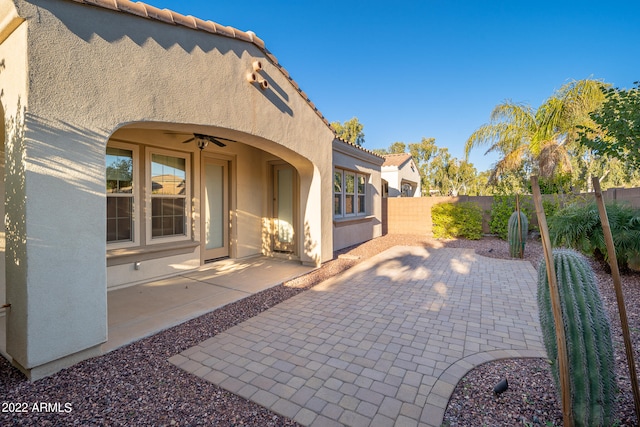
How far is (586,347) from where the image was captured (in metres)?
2.21

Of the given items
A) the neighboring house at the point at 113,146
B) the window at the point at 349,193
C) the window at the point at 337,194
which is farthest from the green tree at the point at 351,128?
the neighboring house at the point at 113,146

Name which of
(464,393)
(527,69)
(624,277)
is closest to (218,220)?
(464,393)

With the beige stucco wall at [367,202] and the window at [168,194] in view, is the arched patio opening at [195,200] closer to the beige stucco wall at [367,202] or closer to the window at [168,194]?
the window at [168,194]

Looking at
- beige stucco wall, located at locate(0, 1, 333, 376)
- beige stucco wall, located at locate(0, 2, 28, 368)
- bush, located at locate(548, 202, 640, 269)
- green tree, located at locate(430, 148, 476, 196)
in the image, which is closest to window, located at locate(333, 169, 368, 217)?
bush, located at locate(548, 202, 640, 269)

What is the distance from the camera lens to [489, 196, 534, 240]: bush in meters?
12.5

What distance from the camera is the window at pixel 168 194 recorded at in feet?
21.2

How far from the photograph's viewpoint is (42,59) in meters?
2.99

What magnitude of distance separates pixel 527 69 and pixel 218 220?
51.7ft

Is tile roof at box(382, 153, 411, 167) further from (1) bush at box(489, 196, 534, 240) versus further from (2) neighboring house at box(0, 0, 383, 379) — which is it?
(2) neighboring house at box(0, 0, 383, 379)

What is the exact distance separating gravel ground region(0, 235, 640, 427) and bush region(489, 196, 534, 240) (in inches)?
385

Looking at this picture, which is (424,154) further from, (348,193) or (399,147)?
(348,193)

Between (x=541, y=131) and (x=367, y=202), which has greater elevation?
(x=541, y=131)

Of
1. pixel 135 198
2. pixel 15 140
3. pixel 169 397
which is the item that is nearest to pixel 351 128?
pixel 135 198

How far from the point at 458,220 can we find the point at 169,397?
43.4 feet
